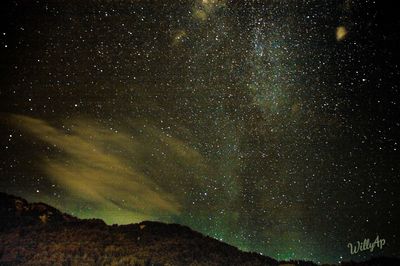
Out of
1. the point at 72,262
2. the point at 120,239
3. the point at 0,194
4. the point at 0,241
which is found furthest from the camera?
the point at 0,194

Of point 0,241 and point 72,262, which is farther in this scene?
point 0,241

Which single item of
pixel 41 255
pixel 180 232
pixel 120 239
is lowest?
pixel 41 255

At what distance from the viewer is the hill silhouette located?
19.2 m

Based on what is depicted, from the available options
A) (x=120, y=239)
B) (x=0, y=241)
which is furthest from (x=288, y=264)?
(x=0, y=241)

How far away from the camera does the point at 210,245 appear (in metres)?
24.8

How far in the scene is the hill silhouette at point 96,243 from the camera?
756 inches

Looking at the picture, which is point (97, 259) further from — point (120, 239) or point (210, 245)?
point (210, 245)

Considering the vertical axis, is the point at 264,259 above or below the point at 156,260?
above

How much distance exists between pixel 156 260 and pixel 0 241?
304 inches

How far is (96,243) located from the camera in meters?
21.9

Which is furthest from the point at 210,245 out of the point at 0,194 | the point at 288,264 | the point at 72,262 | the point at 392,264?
the point at 0,194

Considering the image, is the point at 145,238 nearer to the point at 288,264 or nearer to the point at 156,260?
the point at 156,260

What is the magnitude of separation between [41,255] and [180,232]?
10.3 meters

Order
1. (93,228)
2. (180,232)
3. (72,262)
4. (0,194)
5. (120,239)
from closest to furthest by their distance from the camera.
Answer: (72,262) < (120,239) < (93,228) < (180,232) < (0,194)
